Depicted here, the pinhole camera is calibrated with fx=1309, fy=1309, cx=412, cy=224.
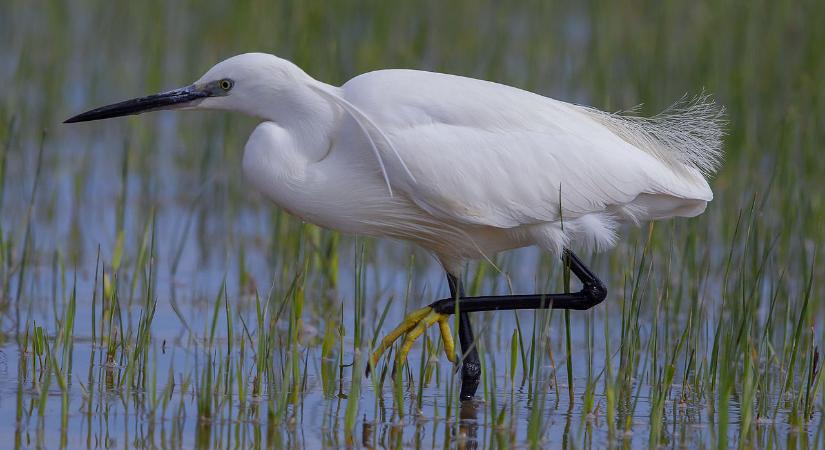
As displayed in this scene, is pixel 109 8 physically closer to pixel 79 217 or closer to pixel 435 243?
pixel 79 217

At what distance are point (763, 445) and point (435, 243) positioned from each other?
1469mm

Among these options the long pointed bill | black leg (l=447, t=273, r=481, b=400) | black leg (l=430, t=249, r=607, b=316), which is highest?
the long pointed bill

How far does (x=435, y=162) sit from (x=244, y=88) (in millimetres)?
744

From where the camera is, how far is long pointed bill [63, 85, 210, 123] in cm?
477

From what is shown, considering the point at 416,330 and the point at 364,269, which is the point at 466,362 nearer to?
the point at 416,330

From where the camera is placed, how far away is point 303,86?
4711mm

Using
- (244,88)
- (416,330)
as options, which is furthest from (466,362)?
(244,88)

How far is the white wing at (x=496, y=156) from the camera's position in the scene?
4.68 meters

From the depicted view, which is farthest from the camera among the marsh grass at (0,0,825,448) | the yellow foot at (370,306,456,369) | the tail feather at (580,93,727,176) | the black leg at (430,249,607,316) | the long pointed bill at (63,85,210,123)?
the tail feather at (580,93,727,176)

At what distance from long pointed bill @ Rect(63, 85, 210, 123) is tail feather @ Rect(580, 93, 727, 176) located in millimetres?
1586

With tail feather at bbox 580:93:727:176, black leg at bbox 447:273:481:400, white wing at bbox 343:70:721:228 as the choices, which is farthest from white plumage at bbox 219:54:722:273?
black leg at bbox 447:273:481:400

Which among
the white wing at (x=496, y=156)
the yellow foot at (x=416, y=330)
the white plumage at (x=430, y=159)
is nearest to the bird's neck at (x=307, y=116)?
the white plumage at (x=430, y=159)

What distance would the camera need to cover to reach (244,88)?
4734 millimetres

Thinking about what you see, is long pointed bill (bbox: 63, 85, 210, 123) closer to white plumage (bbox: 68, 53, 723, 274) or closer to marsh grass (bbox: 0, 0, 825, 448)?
white plumage (bbox: 68, 53, 723, 274)
